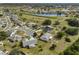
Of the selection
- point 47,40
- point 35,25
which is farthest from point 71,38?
point 35,25

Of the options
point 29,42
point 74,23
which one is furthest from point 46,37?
point 74,23

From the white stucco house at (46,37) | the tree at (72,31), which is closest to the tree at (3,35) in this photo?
the white stucco house at (46,37)

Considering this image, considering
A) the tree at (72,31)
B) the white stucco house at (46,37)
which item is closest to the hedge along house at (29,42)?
the white stucco house at (46,37)

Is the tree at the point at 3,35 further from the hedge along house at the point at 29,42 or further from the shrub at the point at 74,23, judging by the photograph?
the shrub at the point at 74,23

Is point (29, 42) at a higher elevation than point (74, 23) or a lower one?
lower

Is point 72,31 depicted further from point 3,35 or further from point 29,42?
point 3,35

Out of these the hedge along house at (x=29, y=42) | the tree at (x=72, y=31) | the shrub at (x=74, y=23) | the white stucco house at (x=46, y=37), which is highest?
the shrub at (x=74, y=23)

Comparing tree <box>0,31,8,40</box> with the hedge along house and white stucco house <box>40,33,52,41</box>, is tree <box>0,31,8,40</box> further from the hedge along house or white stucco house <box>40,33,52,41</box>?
white stucco house <box>40,33,52,41</box>

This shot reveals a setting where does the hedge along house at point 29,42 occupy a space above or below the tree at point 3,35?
below
